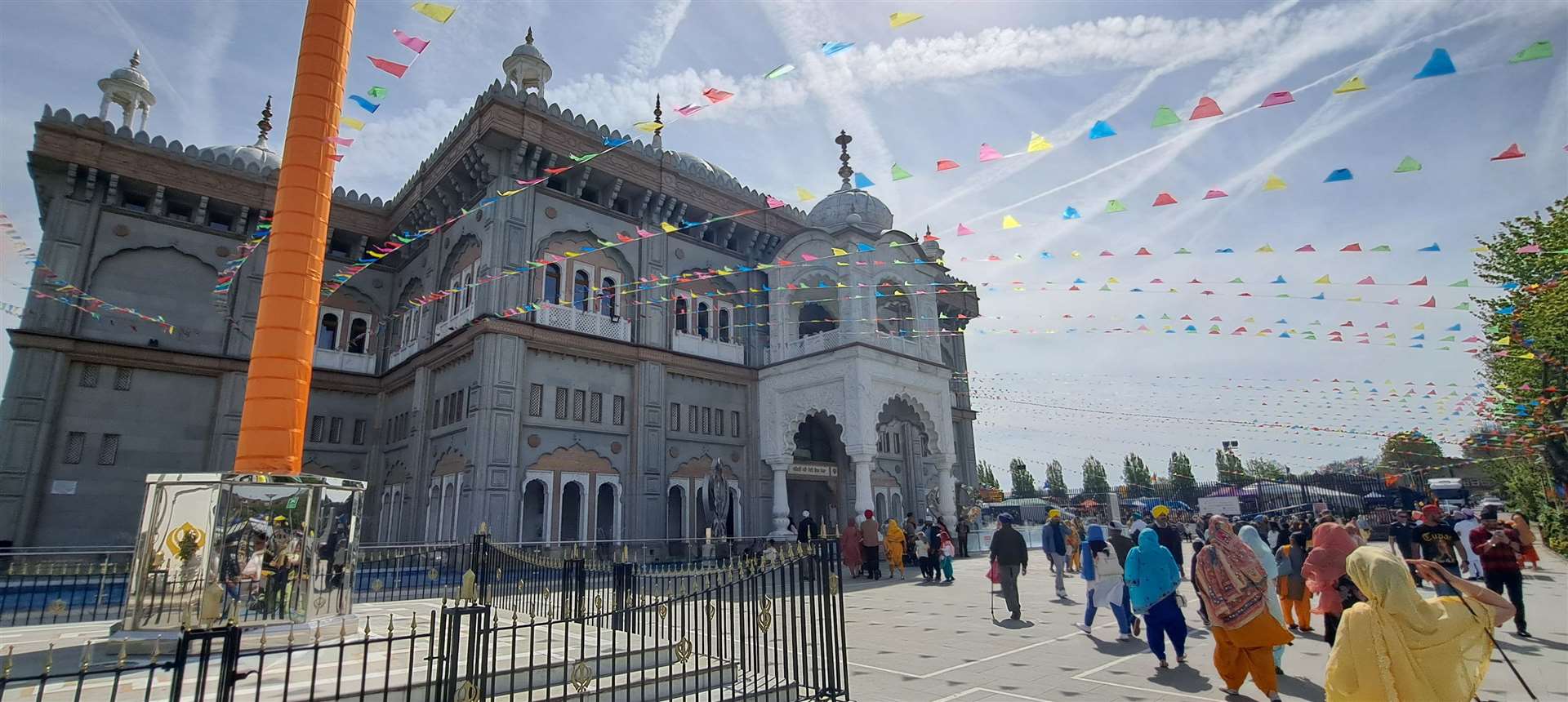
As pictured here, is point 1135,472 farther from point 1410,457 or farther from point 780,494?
point 780,494

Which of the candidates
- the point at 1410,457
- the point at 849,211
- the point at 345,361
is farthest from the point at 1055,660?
the point at 1410,457

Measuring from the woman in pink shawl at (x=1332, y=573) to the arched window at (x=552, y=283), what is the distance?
54.2 ft

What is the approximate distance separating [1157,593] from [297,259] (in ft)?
32.0

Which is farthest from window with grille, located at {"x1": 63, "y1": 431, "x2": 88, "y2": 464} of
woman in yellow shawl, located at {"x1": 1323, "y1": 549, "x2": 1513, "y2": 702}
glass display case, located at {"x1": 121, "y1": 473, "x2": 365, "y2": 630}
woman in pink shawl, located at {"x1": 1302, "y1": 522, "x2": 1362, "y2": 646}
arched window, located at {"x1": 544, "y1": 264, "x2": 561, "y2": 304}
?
woman in pink shawl, located at {"x1": 1302, "y1": 522, "x2": 1362, "y2": 646}

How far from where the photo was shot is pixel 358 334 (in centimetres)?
2286

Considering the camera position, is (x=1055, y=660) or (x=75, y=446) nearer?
(x=1055, y=660)

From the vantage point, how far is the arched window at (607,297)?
2000 centimetres

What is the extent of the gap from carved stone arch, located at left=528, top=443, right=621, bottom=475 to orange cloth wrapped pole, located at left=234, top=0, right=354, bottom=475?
31.3 ft

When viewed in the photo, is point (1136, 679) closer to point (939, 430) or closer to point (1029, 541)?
point (939, 430)

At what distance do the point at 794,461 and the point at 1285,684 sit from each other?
1680cm

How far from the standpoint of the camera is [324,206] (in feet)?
29.8

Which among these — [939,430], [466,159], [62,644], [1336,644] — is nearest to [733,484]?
[939,430]

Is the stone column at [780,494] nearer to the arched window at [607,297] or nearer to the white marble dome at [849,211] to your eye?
the arched window at [607,297]

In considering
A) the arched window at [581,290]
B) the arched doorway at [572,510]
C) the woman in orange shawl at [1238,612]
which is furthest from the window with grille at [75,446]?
the woman in orange shawl at [1238,612]
